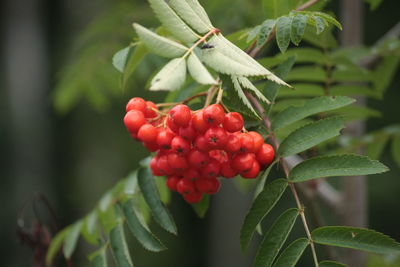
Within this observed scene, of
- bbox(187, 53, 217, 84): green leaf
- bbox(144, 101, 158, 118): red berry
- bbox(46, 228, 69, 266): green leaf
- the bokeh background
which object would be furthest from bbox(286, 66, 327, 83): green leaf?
the bokeh background

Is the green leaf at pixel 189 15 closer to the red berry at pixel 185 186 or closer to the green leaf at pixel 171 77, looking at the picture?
the green leaf at pixel 171 77

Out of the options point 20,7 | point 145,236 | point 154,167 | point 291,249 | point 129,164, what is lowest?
point 129,164

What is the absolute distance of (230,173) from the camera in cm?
105

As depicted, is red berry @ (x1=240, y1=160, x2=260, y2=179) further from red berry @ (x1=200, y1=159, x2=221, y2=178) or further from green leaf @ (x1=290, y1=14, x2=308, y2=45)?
green leaf @ (x1=290, y1=14, x2=308, y2=45)

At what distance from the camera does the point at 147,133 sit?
1014 millimetres

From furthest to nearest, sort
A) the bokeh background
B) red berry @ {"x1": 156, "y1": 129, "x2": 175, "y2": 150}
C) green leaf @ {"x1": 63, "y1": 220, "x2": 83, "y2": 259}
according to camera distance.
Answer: the bokeh background < green leaf @ {"x1": 63, "y1": 220, "x2": 83, "y2": 259} < red berry @ {"x1": 156, "y1": 129, "x2": 175, "y2": 150}

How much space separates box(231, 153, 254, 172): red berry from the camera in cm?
101

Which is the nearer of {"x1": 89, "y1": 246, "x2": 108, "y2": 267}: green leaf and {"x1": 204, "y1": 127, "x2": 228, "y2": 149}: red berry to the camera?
{"x1": 204, "y1": 127, "x2": 228, "y2": 149}: red berry

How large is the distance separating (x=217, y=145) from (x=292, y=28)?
0.92ft

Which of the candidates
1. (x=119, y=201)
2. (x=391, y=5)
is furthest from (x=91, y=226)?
(x=391, y=5)

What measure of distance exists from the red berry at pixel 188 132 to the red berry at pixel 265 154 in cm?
16

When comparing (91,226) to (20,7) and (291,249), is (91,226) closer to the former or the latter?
(291,249)

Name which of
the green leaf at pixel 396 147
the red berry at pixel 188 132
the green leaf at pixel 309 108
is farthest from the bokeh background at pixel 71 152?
the red berry at pixel 188 132

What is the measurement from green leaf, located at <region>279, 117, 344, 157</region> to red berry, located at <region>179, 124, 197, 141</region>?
25 cm
